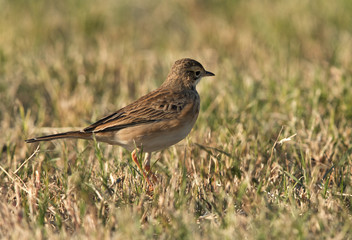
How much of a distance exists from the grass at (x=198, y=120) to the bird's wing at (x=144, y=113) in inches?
14.5

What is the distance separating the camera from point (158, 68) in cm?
995

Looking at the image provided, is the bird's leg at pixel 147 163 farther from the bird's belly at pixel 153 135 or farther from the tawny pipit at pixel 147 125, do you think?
the bird's belly at pixel 153 135

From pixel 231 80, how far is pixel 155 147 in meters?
3.16

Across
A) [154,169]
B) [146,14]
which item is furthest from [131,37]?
[154,169]

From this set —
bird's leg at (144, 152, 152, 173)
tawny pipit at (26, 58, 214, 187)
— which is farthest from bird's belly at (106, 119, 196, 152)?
bird's leg at (144, 152, 152, 173)

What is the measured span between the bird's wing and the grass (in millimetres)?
367

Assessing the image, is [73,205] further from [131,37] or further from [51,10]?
[51,10]

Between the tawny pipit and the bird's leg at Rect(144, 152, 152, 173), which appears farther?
the bird's leg at Rect(144, 152, 152, 173)

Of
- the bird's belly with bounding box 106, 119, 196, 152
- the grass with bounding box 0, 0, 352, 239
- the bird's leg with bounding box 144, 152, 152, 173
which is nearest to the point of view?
the grass with bounding box 0, 0, 352, 239

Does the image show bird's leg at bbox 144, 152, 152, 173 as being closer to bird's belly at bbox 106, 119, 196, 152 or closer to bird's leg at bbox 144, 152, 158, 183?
bird's leg at bbox 144, 152, 158, 183

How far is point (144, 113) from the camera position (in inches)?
233

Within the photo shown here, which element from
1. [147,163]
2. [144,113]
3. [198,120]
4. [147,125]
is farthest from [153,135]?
[198,120]

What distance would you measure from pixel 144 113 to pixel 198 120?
1.59m

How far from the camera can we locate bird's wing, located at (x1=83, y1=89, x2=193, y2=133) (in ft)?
19.1
